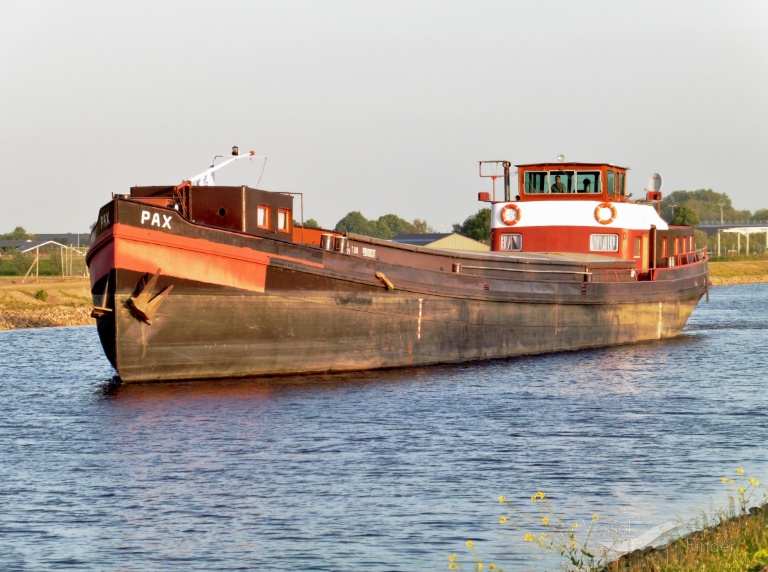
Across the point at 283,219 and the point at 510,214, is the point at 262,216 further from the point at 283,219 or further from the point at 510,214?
the point at 510,214

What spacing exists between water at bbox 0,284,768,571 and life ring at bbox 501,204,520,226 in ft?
31.3

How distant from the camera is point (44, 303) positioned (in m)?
51.4

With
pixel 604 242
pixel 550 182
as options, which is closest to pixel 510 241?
pixel 550 182

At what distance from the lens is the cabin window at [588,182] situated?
35688 mm

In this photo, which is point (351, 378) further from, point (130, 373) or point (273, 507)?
point (273, 507)

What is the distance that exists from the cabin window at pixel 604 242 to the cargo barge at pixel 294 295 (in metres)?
1.49

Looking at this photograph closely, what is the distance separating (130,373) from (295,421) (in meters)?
4.77

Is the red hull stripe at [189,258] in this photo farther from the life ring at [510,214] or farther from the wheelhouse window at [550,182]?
the wheelhouse window at [550,182]

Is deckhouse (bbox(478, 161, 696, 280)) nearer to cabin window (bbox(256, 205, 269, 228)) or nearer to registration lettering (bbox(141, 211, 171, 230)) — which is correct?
cabin window (bbox(256, 205, 269, 228))

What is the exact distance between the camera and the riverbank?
45094 mm

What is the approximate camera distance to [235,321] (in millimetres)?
23172

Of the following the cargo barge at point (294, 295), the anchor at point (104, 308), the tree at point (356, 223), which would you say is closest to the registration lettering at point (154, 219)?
the cargo barge at point (294, 295)

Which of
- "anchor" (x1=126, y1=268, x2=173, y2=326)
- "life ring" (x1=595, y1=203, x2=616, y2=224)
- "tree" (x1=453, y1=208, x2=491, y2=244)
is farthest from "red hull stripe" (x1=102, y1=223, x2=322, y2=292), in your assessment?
"tree" (x1=453, y1=208, x2=491, y2=244)

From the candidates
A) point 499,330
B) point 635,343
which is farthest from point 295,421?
point 635,343
